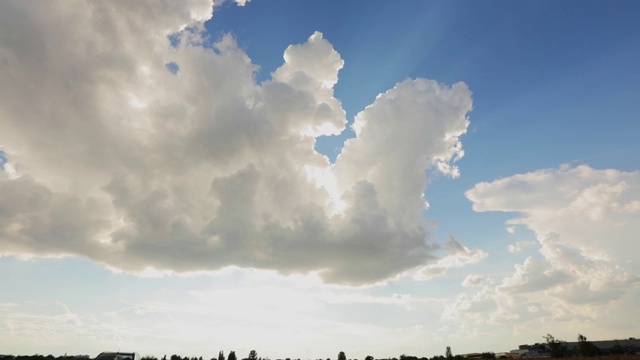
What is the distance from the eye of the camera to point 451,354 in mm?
137875

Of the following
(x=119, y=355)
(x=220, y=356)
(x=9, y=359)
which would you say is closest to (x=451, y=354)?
(x=220, y=356)

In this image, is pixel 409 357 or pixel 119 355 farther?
pixel 409 357

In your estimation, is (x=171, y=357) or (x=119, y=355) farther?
(x=171, y=357)

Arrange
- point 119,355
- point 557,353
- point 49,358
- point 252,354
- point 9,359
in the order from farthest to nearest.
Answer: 1. point 49,358
2. point 557,353
3. point 252,354
4. point 9,359
5. point 119,355

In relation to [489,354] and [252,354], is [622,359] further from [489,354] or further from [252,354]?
[252,354]

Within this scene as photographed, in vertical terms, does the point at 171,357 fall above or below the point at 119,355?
below

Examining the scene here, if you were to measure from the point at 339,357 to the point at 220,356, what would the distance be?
2148 inches

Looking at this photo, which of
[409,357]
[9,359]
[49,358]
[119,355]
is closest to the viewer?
[119,355]

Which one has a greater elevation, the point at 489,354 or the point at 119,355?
the point at 119,355

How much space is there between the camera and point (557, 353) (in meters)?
134

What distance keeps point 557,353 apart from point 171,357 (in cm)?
12911

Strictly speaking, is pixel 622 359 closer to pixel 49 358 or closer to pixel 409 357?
pixel 409 357

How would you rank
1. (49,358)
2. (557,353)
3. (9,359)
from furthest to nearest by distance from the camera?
1. (49,358)
2. (557,353)
3. (9,359)

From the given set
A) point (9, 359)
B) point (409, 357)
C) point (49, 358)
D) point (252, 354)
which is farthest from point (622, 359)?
point (49, 358)
